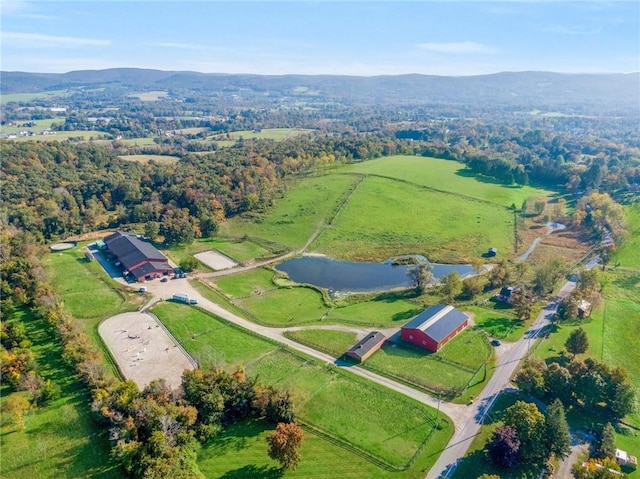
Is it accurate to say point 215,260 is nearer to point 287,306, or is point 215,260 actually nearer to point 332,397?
point 287,306

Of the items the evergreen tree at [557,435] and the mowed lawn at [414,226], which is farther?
the mowed lawn at [414,226]

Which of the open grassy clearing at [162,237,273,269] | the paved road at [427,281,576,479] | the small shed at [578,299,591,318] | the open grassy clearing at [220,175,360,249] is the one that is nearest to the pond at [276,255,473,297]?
the open grassy clearing at [162,237,273,269]

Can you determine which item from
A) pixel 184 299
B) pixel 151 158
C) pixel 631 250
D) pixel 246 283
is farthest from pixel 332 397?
pixel 151 158

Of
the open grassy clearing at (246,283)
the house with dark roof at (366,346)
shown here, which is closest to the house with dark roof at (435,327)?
the house with dark roof at (366,346)

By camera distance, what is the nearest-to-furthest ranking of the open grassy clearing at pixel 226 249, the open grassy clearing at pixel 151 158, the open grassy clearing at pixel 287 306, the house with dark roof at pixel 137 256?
the open grassy clearing at pixel 287 306
the house with dark roof at pixel 137 256
the open grassy clearing at pixel 226 249
the open grassy clearing at pixel 151 158

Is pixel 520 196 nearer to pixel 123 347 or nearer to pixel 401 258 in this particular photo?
pixel 401 258

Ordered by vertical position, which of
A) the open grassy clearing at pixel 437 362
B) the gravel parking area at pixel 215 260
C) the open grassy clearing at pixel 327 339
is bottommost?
the gravel parking area at pixel 215 260

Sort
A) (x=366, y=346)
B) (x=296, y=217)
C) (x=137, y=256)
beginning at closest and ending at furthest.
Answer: (x=366, y=346), (x=137, y=256), (x=296, y=217)

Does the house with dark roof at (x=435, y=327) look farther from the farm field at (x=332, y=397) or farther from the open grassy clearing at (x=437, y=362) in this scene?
the farm field at (x=332, y=397)
